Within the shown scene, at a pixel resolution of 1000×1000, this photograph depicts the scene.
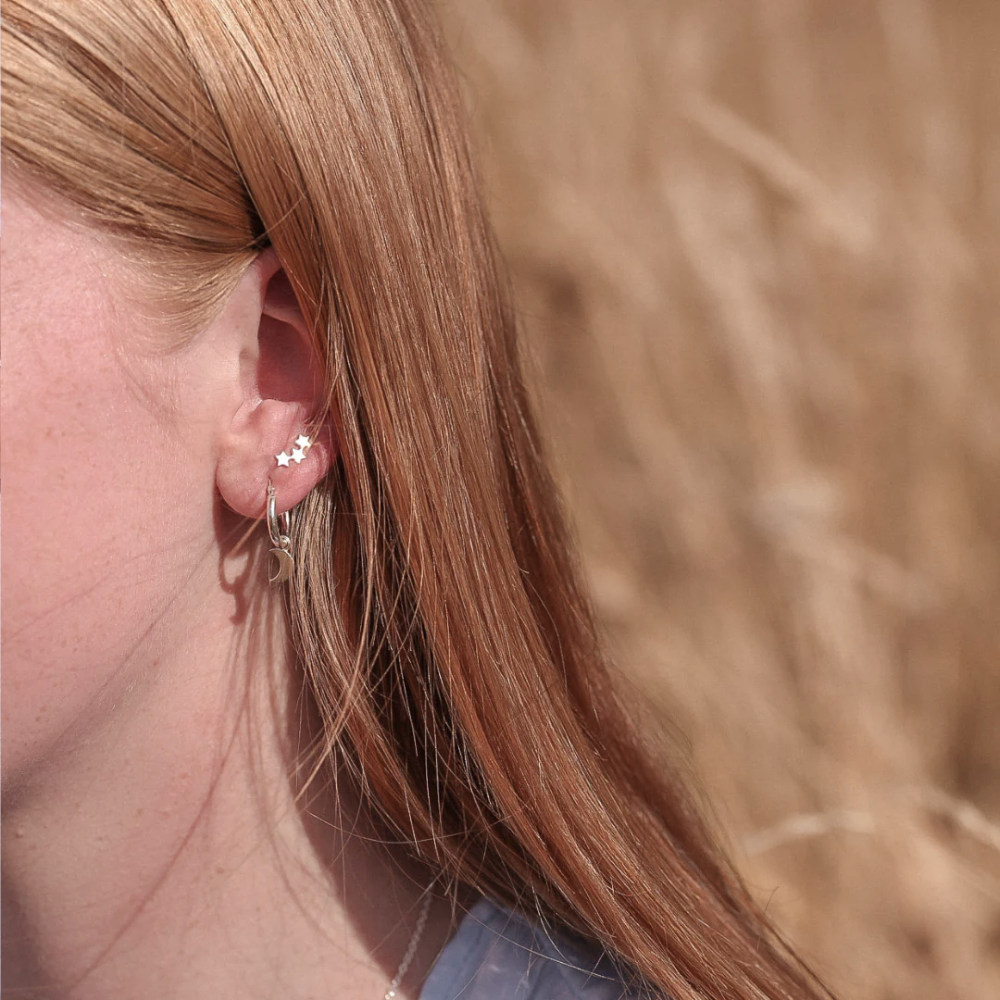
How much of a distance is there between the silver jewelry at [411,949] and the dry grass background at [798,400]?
26.7 inches

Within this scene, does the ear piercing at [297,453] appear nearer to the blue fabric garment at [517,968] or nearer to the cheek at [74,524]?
the cheek at [74,524]

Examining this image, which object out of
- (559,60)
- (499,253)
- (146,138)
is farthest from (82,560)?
(559,60)

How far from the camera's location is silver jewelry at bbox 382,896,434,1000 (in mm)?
977

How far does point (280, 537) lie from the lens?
899 mm

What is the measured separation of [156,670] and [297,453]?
209 mm

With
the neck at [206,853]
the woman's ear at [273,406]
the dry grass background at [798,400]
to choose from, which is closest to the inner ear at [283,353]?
the woman's ear at [273,406]

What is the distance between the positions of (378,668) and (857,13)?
1.59m

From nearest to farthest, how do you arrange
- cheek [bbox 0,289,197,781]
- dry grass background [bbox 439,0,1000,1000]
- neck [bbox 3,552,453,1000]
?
cheek [bbox 0,289,197,781] < neck [bbox 3,552,453,1000] < dry grass background [bbox 439,0,1000,1000]

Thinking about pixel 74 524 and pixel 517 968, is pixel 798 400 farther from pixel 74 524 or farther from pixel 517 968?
pixel 74 524

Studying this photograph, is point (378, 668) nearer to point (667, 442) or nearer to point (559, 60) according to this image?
point (667, 442)

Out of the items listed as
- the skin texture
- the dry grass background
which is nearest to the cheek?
the skin texture

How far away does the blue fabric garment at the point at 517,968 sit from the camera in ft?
3.21

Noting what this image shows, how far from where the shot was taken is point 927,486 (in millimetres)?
1799

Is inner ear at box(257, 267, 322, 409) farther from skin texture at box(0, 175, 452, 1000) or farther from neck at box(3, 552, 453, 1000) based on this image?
neck at box(3, 552, 453, 1000)
